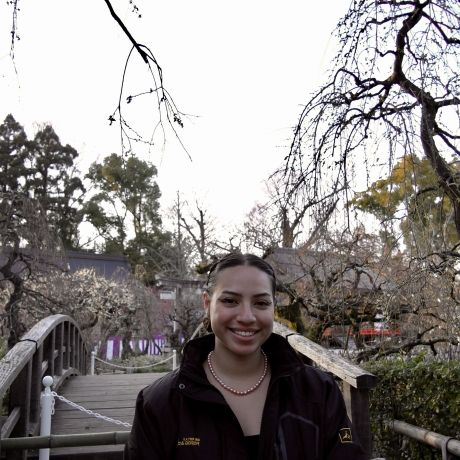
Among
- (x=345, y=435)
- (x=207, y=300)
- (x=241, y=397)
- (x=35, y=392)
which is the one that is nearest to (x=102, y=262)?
(x=35, y=392)

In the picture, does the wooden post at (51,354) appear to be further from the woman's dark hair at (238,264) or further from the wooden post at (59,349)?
the woman's dark hair at (238,264)

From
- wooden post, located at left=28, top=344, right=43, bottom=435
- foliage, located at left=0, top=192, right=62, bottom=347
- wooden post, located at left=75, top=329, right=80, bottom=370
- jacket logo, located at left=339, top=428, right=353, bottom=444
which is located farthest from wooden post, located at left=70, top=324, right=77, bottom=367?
jacket logo, located at left=339, top=428, right=353, bottom=444

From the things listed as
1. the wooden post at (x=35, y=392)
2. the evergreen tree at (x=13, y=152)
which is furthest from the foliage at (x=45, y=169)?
the wooden post at (x=35, y=392)

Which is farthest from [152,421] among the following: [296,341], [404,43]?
[296,341]

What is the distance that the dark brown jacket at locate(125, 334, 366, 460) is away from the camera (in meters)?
1.49

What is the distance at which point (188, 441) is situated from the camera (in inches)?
58.6

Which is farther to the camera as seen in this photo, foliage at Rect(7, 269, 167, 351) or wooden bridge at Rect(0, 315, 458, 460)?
foliage at Rect(7, 269, 167, 351)

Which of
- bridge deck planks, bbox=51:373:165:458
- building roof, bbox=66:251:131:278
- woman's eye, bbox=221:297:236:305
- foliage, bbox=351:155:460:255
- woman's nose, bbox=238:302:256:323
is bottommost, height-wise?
bridge deck planks, bbox=51:373:165:458

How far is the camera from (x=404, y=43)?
9.65 ft

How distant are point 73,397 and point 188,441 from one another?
485 centimetres

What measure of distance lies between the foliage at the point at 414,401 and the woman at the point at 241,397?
248cm

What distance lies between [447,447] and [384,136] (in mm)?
1933

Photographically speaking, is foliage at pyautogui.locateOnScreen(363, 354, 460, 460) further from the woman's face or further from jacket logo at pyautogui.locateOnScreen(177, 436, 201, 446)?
jacket logo at pyautogui.locateOnScreen(177, 436, 201, 446)

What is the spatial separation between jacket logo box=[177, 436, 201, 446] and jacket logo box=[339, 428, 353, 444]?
1.31 feet
